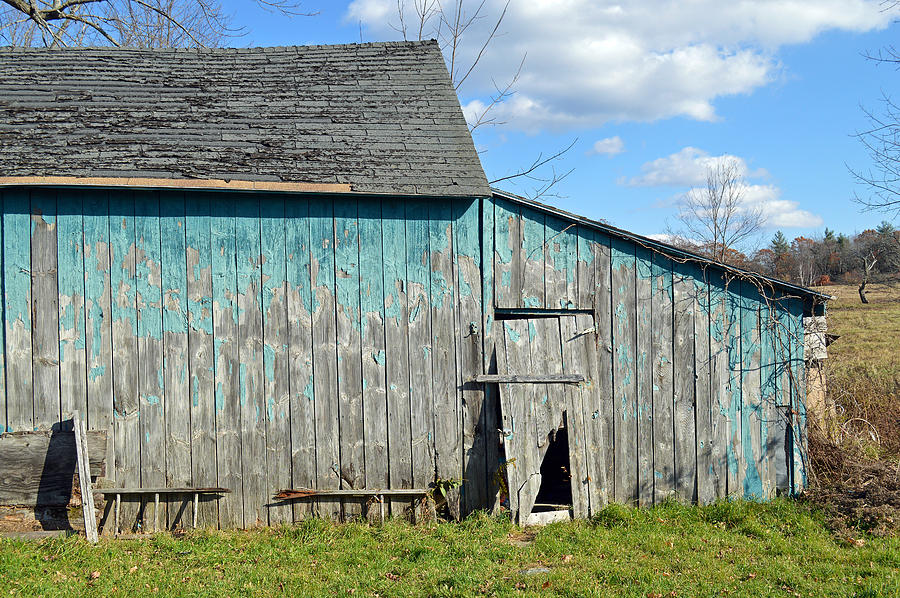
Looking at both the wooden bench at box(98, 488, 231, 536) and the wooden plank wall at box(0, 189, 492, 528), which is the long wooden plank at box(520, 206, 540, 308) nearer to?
the wooden plank wall at box(0, 189, 492, 528)

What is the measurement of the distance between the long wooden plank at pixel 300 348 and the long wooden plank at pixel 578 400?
2.73m

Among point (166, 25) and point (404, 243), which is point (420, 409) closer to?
point (404, 243)

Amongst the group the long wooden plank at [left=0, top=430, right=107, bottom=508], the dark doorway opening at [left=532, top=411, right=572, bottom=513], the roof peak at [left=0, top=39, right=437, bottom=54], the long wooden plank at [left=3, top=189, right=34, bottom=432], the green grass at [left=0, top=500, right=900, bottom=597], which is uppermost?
the roof peak at [left=0, top=39, right=437, bottom=54]

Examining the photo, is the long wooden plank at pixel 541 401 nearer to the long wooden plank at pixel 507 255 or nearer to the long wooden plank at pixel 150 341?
the long wooden plank at pixel 507 255

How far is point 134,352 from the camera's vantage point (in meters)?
6.60

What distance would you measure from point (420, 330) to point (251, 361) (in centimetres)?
179

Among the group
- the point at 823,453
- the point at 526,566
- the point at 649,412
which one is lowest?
the point at 526,566

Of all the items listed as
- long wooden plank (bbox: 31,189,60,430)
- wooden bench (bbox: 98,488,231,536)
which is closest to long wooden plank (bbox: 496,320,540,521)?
wooden bench (bbox: 98,488,231,536)

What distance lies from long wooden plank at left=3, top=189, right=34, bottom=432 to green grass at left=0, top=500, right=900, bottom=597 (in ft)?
5.25

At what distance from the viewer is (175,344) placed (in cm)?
665

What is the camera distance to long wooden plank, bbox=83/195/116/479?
21.5 feet

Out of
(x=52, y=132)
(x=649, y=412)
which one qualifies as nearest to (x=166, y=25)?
(x=52, y=132)

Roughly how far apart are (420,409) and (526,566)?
1.98 meters

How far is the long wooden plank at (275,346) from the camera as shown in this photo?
6.75 metres
